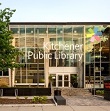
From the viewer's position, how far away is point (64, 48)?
1914 inches

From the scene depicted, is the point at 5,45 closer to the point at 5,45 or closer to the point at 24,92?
the point at 5,45

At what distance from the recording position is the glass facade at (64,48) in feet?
156

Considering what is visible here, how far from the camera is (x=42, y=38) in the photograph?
159 feet

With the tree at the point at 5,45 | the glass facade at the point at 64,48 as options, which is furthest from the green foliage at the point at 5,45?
the glass facade at the point at 64,48

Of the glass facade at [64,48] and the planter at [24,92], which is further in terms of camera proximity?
the glass facade at [64,48]

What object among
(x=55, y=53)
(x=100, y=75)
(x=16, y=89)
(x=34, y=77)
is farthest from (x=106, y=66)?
(x=16, y=89)

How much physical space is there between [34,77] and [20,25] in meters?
7.94

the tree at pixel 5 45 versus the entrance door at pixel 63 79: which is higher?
the tree at pixel 5 45

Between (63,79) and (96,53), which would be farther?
(63,79)

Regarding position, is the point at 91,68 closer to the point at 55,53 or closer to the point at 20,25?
the point at 55,53

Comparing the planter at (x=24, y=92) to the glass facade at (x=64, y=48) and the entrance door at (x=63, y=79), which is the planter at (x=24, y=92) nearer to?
the glass facade at (x=64, y=48)

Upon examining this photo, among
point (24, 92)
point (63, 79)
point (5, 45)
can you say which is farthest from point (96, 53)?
point (5, 45)

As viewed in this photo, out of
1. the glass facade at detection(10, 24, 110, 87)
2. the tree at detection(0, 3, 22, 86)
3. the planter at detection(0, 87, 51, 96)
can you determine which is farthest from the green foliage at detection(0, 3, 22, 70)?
the glass facade at detection(10, 24, 110, 87)

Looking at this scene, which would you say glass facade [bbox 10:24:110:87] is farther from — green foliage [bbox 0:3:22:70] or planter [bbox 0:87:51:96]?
green foliage [bbox 0:3:22:70]
